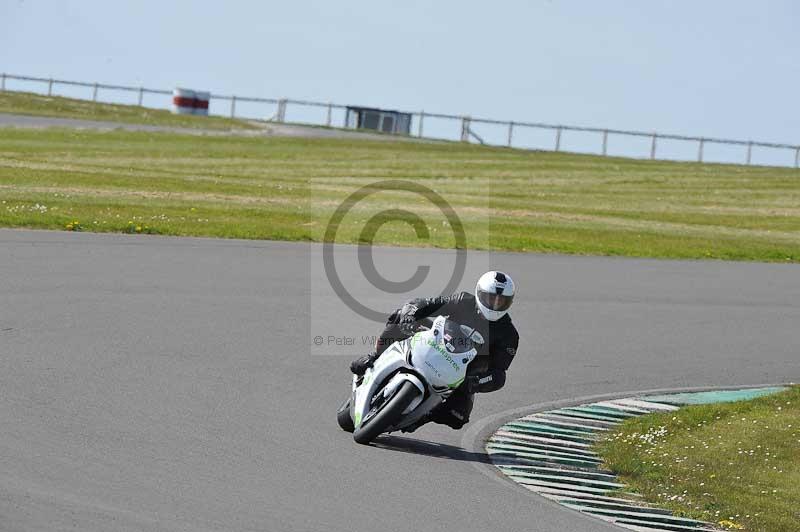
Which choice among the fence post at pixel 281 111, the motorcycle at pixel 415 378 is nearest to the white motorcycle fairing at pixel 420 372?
the motorcycle at pixel 415 378

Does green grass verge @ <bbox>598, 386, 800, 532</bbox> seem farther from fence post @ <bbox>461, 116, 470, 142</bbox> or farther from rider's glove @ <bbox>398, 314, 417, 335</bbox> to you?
fence post @ <bbox>461, 116, 470, 142</bbox>

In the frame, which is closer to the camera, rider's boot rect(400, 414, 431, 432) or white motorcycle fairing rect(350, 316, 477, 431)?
white motorcycle fairing rect(350, 316, 477, 431)

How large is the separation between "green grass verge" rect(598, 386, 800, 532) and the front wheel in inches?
66.7

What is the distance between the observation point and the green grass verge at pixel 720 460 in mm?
9414

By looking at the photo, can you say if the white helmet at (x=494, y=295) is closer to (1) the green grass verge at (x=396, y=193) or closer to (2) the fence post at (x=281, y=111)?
(1) the green grass verge at (x=396, y=193)

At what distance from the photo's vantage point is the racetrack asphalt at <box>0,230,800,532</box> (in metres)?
8.04

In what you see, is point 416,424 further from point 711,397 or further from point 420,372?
point 711,397

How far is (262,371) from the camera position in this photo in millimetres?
12602

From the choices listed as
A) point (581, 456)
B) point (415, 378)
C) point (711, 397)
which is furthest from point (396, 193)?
point (415, 378)

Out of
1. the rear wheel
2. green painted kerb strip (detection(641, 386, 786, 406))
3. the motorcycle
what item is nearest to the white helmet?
the motorcycle

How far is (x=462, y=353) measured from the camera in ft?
33.2

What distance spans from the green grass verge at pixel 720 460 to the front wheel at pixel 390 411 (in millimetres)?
1694

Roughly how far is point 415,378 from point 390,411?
0.98ft

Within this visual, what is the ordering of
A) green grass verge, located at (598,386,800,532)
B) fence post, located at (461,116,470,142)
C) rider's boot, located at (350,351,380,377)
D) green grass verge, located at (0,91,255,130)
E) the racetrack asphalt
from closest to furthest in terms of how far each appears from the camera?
the racetrack asphalt
green grass verge, located at (598,386,800,532)
rider's boot, located at (350,351,380,377)
green grass verge, located at (0,91,255,130)
fence post, located at (461,116,470,142)
